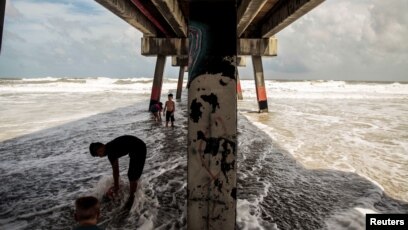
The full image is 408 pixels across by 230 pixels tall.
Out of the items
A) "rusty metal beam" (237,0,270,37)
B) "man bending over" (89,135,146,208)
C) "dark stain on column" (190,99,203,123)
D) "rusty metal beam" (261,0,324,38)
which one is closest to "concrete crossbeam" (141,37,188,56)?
"rusty metal beam" (261,0,324,38)

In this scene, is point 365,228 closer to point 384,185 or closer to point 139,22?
point 384,185

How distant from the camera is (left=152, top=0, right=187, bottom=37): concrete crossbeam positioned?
26.5 feet

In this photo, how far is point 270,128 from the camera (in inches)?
448

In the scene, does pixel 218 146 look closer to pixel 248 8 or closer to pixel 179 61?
pixel 248 8

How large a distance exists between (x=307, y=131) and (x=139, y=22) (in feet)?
22.1

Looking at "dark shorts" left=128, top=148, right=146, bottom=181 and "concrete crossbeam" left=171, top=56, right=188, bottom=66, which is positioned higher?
"concrete crossbeam" left=171, top=56, right=188, bottom=66

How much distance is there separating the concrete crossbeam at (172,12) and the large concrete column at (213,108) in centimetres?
503

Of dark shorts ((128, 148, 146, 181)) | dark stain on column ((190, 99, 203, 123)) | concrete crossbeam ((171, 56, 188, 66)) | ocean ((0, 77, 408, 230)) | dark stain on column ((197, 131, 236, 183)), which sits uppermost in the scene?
concrete crossbeam ((171, 56, 188, 66))

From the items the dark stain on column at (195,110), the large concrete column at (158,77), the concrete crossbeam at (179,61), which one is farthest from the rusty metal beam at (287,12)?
the concrete crossbeam at (179,61)

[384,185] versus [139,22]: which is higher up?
[139,22]

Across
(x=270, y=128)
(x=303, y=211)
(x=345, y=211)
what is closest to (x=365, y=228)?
(x=345, y=211)

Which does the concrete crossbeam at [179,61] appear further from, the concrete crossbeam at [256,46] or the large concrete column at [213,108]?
the large concrete column at [213,108]

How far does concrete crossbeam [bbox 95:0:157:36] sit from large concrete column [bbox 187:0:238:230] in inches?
203

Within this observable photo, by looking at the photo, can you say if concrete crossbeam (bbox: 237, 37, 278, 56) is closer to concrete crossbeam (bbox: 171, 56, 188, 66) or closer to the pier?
concrete crossbeam (bbox: 171, 56, 188, 66)
